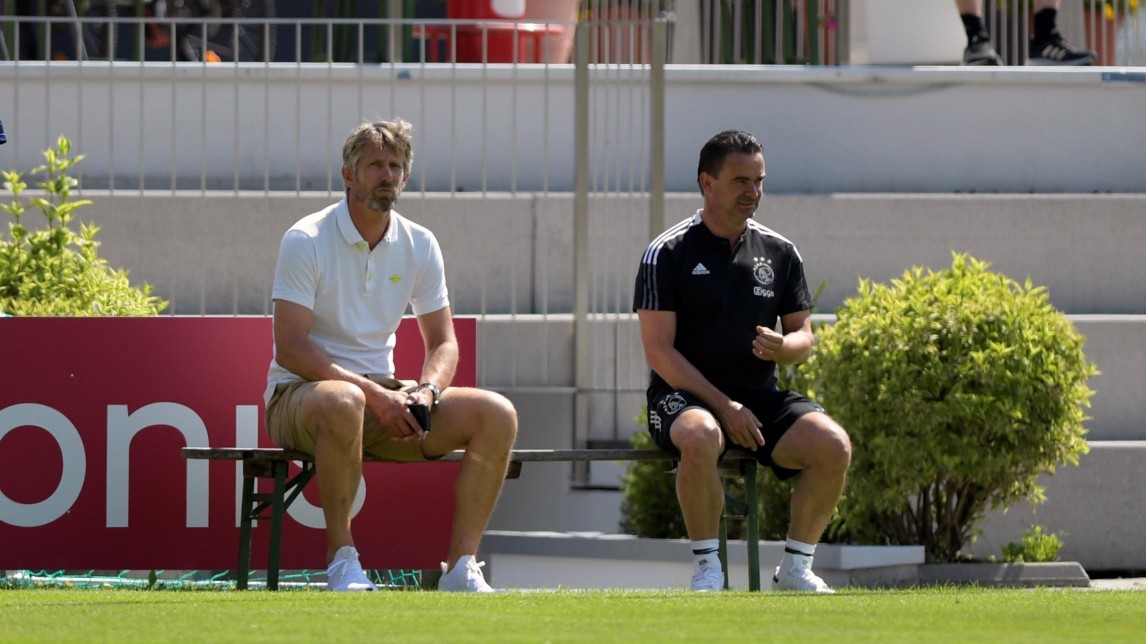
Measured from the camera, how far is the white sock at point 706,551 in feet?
19.9

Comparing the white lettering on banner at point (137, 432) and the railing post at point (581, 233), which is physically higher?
the railing post at point (581, 233)

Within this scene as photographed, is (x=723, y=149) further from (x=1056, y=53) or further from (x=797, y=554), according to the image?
(x=1056, y=53)

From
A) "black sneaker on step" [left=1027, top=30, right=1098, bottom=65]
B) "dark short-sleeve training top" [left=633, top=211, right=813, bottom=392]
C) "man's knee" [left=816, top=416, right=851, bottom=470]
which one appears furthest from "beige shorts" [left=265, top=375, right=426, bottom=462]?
"black sneaker on step" [left=1027, top=30, right=1098, bottom=65]

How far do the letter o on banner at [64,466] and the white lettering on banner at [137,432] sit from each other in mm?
113

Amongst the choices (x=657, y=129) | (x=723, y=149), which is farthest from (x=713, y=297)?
(x=657, y=129)

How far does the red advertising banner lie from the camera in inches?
270

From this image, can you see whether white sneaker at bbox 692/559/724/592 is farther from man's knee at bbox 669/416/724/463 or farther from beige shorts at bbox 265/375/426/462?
beige shorts at bbox 265/375/426/462

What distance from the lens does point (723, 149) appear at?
643 cm

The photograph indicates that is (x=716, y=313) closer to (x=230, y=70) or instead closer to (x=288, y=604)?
(x=288, y=604)

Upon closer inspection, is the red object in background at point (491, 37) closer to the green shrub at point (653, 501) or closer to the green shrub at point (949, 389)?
the green shrub at point (653, 501)

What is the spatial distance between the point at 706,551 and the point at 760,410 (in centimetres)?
57

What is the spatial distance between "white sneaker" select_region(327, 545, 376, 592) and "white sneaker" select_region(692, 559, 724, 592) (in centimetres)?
103

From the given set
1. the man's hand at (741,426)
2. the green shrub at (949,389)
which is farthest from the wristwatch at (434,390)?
the green shrub at (949,389)

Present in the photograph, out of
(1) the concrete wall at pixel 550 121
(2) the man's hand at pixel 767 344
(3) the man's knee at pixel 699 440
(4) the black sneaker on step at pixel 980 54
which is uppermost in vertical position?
(4) the black sneaker on step at pixel 980 54
